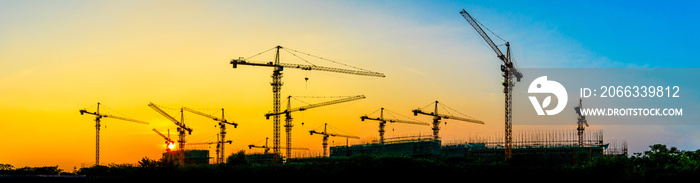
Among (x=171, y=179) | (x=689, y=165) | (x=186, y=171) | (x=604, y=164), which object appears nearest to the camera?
(x=171, y=179)

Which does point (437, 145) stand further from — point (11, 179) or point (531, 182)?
point (11, 179)

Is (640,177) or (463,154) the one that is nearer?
(640,177)

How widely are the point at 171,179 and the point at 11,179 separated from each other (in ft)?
52.3

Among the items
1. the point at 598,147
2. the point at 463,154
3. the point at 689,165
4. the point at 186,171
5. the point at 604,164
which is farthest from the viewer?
the point at 463,154

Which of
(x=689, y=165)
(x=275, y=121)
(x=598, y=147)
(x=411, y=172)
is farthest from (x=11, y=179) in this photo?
(x=598, y=147)

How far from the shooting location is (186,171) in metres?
64.4

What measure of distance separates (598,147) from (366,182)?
342ft

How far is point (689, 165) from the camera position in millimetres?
82062

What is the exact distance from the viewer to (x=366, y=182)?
233 ft

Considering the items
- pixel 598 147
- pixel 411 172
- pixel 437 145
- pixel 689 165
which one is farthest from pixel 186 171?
pixel 598 147

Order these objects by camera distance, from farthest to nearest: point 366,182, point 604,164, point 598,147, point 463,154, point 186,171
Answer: point 463,154 < point 598,147 < point 604,164 < point 366,182 < point 186,171

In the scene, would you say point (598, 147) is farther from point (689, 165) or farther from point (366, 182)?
point (366, 182)

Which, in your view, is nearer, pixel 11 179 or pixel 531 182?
pixel 11 179

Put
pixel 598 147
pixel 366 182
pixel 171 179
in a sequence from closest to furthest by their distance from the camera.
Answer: pixel 171 179 < pixel 366 182 < pixel 598 147
